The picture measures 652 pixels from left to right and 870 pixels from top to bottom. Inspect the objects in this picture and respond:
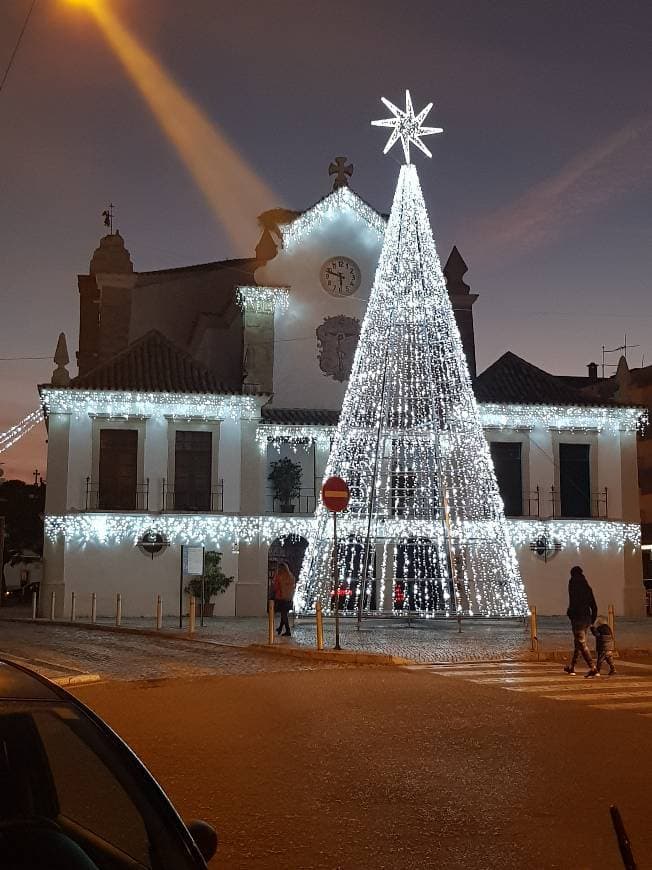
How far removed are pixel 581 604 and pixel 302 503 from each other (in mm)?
16084

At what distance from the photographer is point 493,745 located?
8719 mm

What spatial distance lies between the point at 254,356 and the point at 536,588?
1089 cm

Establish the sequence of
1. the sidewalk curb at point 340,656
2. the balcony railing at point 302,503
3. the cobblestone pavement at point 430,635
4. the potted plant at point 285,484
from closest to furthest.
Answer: the sidewalk curb at point 340,656 < the cobblestone pavement at point 430,635 < the potted plant at point 285,484 < the balcony railing at point 302,503

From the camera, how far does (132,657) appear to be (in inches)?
650

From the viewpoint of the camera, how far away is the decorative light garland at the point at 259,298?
3152cm

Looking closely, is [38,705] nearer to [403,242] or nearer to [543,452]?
[403,242]

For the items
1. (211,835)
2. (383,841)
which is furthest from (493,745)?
(211,835)

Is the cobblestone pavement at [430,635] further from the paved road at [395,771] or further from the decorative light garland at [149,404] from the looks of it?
the decorative light garland at [149,404]

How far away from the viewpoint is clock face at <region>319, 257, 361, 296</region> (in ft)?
106

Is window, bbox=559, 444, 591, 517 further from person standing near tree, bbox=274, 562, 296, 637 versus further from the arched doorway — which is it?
person standing near tree, bbox=274, 562, 296, 637

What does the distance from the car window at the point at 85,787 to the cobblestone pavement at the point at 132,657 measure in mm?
10893

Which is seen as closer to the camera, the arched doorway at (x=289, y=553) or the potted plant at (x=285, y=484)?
the potted plant at (x=285, y=484)

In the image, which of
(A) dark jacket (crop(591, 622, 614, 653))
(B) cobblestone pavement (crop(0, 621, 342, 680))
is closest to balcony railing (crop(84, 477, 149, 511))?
(B) cobblestone pavement (crop(0, 621, 342, 680))

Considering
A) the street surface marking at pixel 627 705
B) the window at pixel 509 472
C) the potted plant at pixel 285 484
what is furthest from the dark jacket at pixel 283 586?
the window at pixel 509 472
